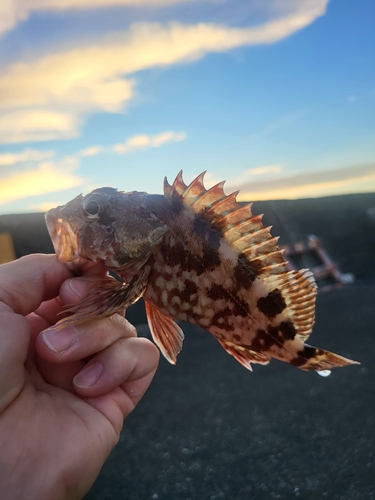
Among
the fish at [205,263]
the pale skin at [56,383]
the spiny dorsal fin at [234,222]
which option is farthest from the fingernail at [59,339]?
the spiny dorsal fin at [234,222]

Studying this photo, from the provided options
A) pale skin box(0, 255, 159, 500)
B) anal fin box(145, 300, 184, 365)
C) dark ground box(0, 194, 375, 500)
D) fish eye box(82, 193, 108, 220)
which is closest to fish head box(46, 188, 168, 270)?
fish eye box(82, 193, 108, 220)

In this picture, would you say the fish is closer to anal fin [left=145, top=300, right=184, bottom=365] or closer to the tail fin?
the tail fin

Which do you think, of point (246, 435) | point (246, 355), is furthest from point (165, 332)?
point (246, 435)

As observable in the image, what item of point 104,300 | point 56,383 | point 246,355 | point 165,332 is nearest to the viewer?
point 104,300

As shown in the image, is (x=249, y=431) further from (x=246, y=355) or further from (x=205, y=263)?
(x=205, y=263)

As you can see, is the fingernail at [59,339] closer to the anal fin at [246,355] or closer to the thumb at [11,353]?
the thumb at [11,353]
